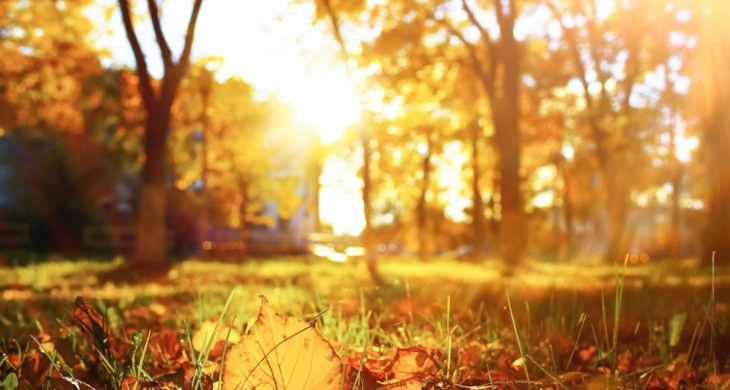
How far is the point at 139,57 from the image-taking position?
41.6 feet

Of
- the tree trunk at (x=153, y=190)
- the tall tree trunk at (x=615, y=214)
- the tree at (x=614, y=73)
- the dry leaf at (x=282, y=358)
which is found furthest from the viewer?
the tall tree trunk at (x=615, y=214)

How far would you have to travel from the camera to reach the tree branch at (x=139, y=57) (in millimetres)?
12242

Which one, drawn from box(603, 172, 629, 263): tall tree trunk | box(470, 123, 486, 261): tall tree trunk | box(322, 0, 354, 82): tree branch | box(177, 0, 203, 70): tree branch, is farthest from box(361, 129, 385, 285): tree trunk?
box(470, 123, 486, 261): tall tree trunk

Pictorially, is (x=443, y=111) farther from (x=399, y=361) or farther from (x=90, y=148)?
(x=399, y=361)

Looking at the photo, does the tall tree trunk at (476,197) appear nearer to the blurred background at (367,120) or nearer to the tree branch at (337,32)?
the blurred background at (367,120)

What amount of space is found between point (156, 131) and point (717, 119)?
11671 mm

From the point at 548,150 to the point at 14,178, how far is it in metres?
21.7

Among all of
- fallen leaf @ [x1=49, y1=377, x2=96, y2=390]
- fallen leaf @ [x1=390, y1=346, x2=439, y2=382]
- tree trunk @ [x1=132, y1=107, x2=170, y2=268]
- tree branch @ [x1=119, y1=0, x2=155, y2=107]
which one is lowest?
fallen leaf @ [x1=390, y1=346, x2=439, y2=382]

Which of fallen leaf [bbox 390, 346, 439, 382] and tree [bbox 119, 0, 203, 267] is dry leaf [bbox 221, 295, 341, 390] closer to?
fallen leaf [bbox 390, 346, 439, 382]

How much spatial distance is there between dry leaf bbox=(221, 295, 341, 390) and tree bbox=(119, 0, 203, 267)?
11.9 metres

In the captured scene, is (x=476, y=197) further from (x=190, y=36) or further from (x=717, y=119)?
(x=190, y=36)

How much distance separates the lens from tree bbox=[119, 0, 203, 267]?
12625mm

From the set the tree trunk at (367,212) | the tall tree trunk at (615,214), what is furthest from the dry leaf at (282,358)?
the tall tree trunk at (615,214)

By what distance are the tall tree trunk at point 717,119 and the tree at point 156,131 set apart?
10.5 meters
